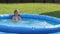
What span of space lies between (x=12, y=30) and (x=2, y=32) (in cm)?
39

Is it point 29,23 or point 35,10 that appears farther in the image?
point 35,10

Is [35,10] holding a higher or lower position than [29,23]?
higher

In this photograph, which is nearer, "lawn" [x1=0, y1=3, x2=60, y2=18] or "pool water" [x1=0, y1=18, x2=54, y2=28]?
"pool water" [x1=0, y1=18, x2=54, y2=28]

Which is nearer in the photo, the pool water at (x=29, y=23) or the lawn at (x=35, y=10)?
the pool water at (x=29, y=23)

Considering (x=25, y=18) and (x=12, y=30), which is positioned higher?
(x=25, y=18)

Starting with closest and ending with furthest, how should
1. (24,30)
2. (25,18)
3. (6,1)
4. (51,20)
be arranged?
(24,30), (51,20), (25,18), (6,1)

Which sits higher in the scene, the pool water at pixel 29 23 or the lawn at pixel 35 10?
the lawn at pixel 35 10

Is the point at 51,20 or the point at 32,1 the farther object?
the point at 32,1

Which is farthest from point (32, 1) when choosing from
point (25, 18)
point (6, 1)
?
point (25, 18)

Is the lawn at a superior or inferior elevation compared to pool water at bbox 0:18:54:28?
superior

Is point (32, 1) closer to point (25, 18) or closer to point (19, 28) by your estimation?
point (25, 18)

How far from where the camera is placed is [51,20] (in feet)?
25.6

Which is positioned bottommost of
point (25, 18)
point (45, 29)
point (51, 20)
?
point (45, 29)

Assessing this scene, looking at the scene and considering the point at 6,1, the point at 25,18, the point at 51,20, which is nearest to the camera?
the point at 51,20
